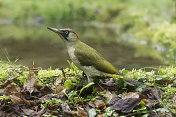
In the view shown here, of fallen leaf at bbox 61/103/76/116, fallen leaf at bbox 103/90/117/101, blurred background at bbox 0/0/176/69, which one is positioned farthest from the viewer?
blurred background at bbox 0/0/176/69

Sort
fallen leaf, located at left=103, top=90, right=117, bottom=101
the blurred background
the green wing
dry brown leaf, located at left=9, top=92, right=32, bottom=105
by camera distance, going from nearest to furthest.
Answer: dry brown leaf, located at left=9, top=92, right=32, bottom=105 < fallen leaf, located at left=103, top=90, right=117, bottom=101 < the green wing < the blurred background

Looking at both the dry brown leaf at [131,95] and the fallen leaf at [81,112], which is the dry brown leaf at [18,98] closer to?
the fallen leaf at [81,112]

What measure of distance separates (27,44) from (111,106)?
9.85 meters

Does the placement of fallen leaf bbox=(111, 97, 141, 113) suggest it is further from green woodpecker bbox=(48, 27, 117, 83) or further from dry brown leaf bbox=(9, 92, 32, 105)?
dry brown leaf bbox=(9, 92, 32, 105)

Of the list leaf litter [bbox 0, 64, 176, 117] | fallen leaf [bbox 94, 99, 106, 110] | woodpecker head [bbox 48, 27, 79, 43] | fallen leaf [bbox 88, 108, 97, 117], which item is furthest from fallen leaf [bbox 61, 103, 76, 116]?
woodpecker head [bbox 48, 27, 79, 43]

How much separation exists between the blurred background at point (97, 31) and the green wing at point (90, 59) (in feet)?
3.35

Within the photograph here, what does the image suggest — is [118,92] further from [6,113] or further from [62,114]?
[6,113]

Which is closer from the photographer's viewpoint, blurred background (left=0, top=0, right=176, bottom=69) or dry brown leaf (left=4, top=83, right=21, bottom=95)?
dry brown leaf (left=4, top=83, right=21, bottom=95)

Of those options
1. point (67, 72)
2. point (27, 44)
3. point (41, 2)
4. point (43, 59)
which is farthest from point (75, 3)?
point (67, 72)

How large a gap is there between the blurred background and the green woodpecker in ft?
3.12

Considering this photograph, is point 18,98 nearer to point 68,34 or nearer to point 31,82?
point 31,82

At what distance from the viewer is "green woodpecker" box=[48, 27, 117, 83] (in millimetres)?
3418

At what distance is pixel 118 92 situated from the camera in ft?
11.4

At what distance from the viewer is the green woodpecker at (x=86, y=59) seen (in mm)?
3418
